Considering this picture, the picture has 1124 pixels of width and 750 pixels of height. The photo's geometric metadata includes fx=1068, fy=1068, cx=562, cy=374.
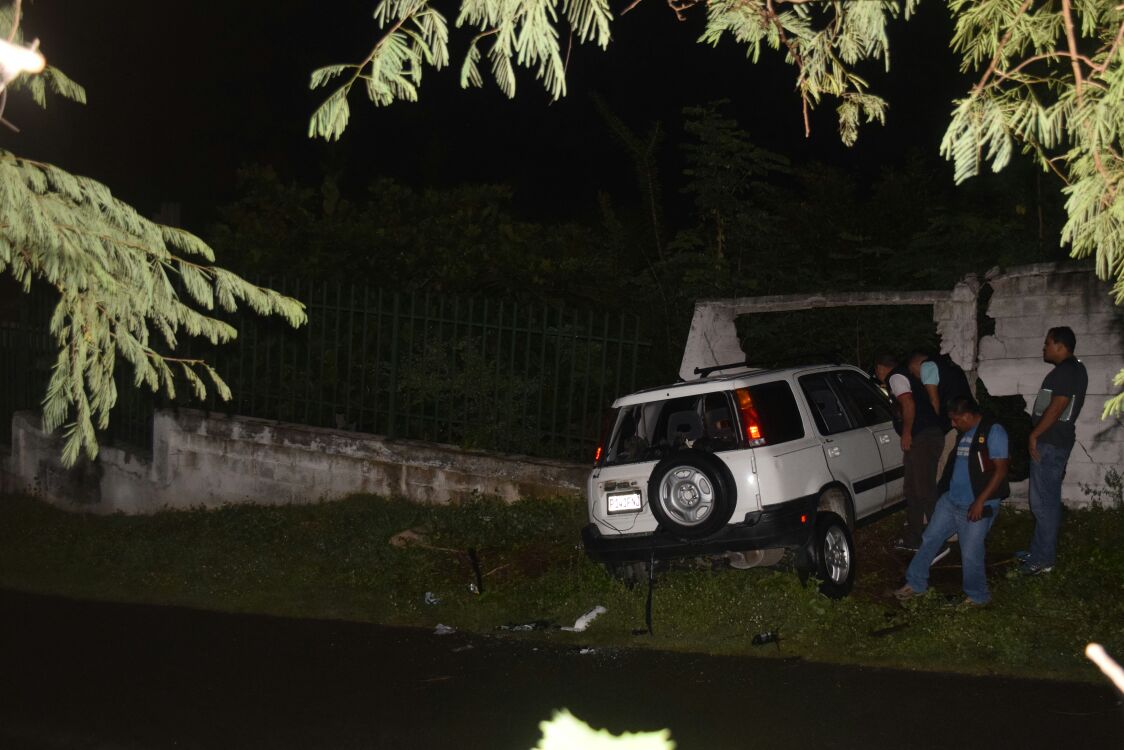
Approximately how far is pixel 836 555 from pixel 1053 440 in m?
1.70

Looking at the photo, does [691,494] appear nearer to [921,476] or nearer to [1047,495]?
[921,476]

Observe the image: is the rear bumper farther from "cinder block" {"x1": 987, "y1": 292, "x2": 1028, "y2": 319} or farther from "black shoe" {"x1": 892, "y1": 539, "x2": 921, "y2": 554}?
"cinder block" {"x1": 987, "y1": 292, "x2": 1028, "y2": 319}

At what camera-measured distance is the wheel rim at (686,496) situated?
7.29 metres

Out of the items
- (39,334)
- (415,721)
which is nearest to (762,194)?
(415,721)

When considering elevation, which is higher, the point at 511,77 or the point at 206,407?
the point at 511,77

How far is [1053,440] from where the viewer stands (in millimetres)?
7457

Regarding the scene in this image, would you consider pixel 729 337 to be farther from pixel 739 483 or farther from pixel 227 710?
pixel 227 710

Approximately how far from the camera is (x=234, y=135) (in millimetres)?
24234

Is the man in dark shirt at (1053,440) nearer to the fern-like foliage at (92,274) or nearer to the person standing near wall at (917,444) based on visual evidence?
the person standing near wall at (917,444)

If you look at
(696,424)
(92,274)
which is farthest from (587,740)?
(696,424)

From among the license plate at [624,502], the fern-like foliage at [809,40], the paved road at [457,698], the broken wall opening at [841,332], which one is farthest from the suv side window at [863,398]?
the fern-like foliage at [809,40]

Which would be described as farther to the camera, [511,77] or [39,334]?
[39,334]

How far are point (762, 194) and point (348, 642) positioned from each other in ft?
24.7

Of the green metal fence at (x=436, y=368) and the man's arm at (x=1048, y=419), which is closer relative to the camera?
the man's arm at (x=1048, y=419)
